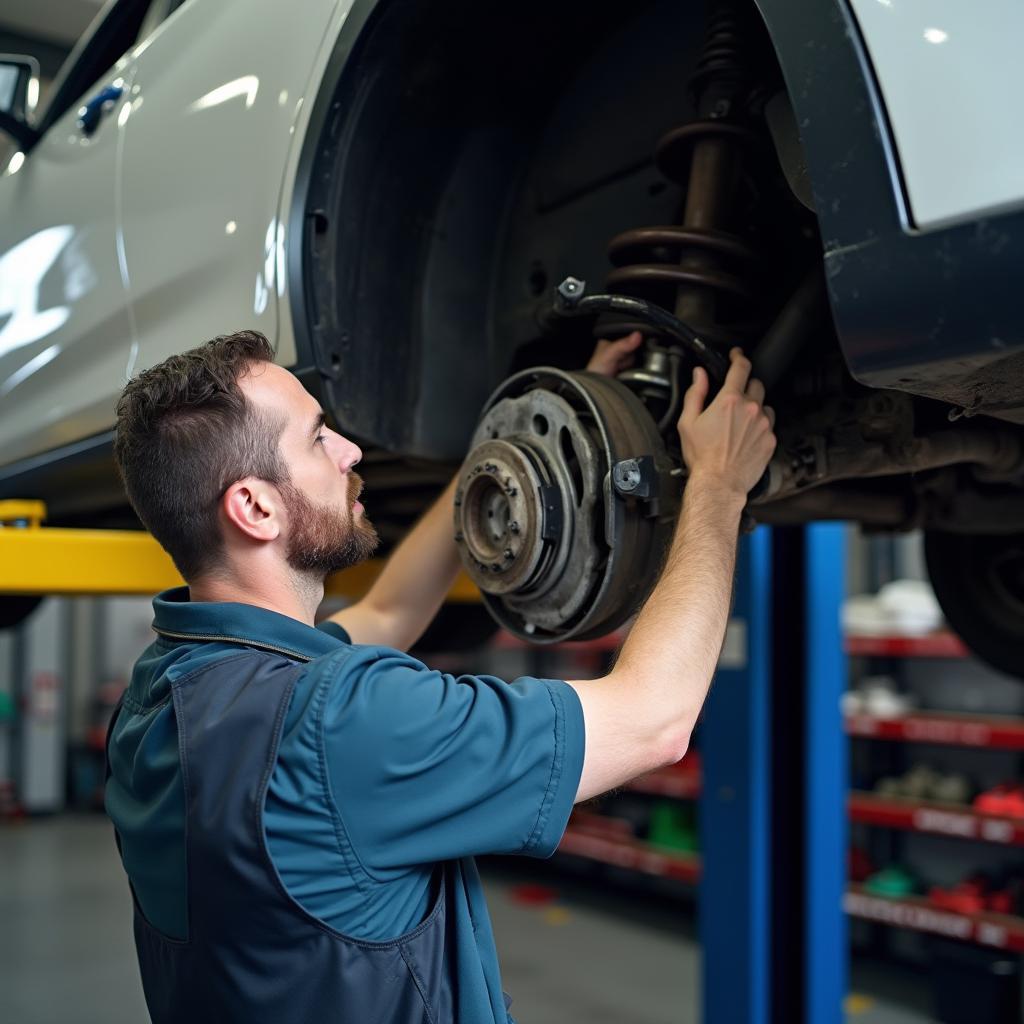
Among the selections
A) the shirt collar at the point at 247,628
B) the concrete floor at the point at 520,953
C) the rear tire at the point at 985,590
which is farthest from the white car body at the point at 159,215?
the concrete floor at the point at 520,953

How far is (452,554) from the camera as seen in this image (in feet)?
5.09

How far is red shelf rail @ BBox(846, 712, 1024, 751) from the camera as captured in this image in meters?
3.87

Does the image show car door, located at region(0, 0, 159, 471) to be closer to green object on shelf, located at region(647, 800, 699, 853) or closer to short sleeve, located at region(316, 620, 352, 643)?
short sleeve, located at region(316, 620, 352, 643)

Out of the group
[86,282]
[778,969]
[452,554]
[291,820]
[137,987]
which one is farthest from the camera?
[137,987]

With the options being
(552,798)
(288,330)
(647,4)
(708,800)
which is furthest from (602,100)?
(708,800)

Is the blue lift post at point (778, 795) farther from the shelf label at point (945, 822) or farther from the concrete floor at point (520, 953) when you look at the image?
the shelf label at point (945, 822)

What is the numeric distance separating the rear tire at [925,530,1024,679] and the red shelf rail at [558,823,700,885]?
8.59ft

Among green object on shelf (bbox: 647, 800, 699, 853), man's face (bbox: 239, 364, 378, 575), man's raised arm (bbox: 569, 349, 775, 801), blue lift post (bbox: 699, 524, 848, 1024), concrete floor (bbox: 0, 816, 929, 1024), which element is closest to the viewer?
man's raised arm (bbox: 569, 349, 775, 801)

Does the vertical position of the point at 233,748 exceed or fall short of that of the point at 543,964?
it exceeds it

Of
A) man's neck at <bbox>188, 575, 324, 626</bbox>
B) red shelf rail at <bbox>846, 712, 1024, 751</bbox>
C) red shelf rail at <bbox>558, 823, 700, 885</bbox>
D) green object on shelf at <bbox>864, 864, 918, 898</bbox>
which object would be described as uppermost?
man's neck at <bbox>188, 575, 324, 626</bbox>

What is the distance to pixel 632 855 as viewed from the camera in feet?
16.0

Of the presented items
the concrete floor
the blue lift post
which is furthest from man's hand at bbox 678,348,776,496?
the concrete floor

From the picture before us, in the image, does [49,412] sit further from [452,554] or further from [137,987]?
[137,987]

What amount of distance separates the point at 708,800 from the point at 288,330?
82.0 inches
